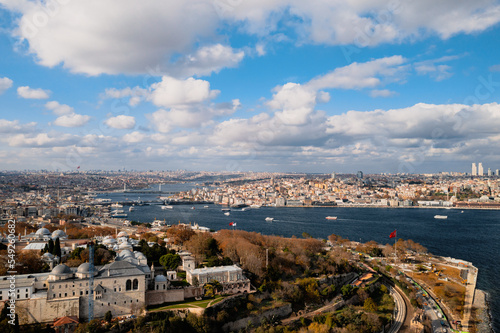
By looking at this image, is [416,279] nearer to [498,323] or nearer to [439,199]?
[498,323]

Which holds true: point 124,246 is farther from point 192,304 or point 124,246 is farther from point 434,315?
point 434,315

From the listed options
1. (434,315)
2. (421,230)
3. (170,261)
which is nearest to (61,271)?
(170,261)

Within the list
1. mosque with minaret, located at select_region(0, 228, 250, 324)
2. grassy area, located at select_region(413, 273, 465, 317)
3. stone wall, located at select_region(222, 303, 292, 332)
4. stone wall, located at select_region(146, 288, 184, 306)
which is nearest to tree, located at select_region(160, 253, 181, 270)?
mosque with minaret, located at select_region(0, 228, 250, 324)

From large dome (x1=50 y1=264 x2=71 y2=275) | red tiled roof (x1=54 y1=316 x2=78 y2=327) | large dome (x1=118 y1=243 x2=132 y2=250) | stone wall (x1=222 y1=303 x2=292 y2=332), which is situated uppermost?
large dome (x1=50 y1=264 x2=71 y2=275)

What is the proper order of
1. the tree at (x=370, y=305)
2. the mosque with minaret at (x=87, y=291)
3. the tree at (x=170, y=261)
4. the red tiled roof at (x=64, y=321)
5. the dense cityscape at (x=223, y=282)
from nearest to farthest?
the red tiled roof at (x=64, y=321) < the mosque with minaret at (x=87, y=291) < the dense cityscape at (x=223, y=282) < the tree at (x=370, y=305) < the tree at (x=170, y=261)

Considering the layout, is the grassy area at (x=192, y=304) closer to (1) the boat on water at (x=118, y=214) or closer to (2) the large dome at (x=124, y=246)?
(2) the large dome at (x=124, y=246)

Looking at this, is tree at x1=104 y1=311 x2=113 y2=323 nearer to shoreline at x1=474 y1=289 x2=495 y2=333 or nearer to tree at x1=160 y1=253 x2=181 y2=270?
tree at x1=160 y1=253 x2=181 y2=270

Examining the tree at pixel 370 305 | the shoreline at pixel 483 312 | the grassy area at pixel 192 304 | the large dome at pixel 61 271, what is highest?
the large dome at pixel 61 271

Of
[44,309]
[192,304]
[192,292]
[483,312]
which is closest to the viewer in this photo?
[44,309]

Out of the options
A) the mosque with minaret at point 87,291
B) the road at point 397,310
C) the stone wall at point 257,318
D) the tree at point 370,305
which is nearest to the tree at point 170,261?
the mosque with minaret at point 87,291
